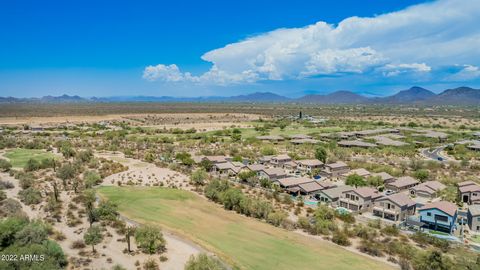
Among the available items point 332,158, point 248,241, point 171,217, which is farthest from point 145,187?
point 332,158

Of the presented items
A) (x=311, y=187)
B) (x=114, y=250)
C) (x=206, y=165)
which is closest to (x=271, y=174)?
(x=311, y=187)

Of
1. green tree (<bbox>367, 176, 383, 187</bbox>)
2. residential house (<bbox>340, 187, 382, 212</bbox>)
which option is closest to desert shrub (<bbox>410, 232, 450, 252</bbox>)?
residential house (<bbox>340, 187, 382, 212</bbox>)

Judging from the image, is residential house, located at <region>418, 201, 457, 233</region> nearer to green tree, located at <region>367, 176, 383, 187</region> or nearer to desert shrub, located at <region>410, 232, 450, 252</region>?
desert shrub, located at <region>410, 232, 450, 252</region>

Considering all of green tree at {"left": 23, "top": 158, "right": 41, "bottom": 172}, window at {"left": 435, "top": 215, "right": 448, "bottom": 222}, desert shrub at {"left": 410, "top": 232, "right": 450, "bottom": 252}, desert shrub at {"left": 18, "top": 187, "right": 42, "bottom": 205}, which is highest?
green tree at {"left": 23, "top": 158, "right": 41, "bottom": 172}

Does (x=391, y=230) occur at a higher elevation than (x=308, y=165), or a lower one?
lower

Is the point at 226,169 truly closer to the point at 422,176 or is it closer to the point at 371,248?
the point at 422,176

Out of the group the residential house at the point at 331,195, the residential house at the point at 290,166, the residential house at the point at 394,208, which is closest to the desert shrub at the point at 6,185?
the residential house at the point at 331,195
